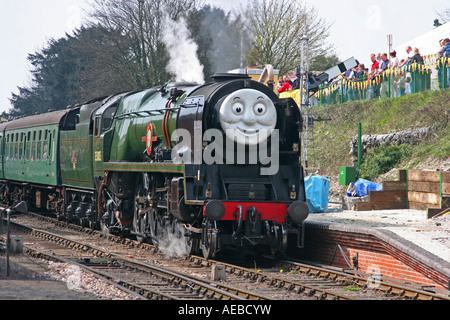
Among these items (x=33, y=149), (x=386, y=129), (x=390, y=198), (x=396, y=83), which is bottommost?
(x=390, y=198)

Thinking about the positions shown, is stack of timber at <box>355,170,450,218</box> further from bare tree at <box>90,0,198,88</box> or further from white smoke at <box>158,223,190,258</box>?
bare tree at <box>90,0,198,88</box>

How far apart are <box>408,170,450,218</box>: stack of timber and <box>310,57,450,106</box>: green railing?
18.8 feet

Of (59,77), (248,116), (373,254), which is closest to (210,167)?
(248,116)

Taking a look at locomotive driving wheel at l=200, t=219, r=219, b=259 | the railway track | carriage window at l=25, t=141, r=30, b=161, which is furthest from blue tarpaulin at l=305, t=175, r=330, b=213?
carriage window at l=25, t=141, r=30, b=161

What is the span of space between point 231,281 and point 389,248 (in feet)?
8.91

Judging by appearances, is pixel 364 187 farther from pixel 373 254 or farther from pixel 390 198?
pixel 373 254

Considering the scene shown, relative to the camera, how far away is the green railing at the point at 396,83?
23.4m

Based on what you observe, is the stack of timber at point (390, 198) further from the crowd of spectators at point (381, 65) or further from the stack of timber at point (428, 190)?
the crowd of spectators at point (381, 65)

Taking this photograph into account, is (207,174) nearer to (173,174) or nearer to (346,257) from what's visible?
(173,174)

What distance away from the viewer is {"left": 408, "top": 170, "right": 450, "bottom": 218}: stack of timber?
17.0 meters
